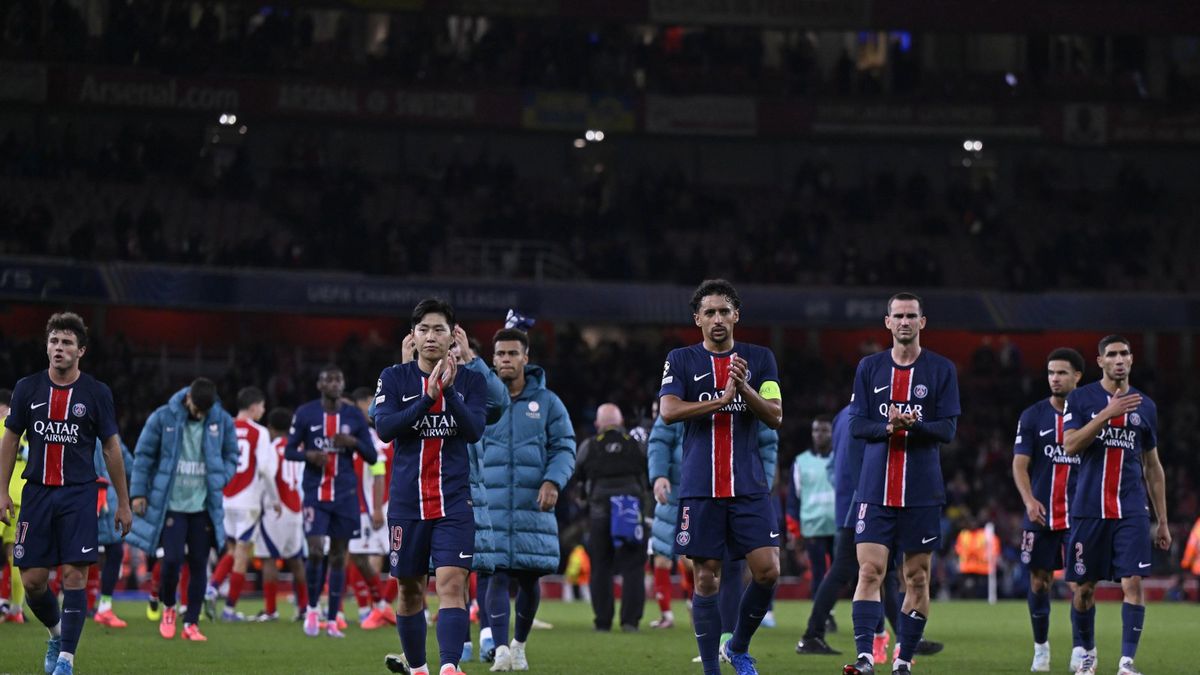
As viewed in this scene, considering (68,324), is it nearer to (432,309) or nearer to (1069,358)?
(432,309)

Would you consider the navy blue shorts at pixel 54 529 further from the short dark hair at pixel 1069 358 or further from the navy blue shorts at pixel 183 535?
the short dark hair at pixel 1069 358

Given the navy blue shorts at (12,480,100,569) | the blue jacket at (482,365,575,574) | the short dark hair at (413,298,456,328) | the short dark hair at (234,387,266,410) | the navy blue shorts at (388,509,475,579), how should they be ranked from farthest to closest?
the short dark hair at (234,387,266,410) < the blue jacket at (482,365,575,574) < the navy blue shorts at (12,480,100,569) < the short dark hair at (413,298,456,328) < the navy blue shorts at (388,509,475,579)

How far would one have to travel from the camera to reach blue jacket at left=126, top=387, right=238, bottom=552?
47.7 ft

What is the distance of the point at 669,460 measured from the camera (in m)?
13.5

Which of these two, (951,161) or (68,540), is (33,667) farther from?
(951,161)

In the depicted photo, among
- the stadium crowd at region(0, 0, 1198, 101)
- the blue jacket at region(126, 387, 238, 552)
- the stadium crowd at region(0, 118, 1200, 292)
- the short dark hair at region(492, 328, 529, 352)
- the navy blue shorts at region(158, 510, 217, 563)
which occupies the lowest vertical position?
the navy blue shorts at region(158, 510, 217, 563)

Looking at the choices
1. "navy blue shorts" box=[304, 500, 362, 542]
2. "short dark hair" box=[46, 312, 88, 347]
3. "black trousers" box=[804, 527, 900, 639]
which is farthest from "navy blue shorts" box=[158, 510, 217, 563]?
"black trousers" box=[804, 527, 900, 639]

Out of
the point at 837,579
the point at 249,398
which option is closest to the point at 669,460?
the point at 837,579

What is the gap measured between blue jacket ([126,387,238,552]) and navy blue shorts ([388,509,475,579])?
5655 millimetres

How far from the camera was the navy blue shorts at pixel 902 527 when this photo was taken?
34.0 feet

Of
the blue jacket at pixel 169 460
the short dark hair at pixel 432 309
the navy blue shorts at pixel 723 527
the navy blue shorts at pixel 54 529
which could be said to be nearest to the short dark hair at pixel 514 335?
the short dark hair at pixel 432 309

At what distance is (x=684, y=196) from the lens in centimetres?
4150

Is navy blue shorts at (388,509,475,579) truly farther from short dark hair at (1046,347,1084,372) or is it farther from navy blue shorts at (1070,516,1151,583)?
short dark hair at (1046,347,1084,372)

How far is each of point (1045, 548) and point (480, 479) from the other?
4811 millimetres
